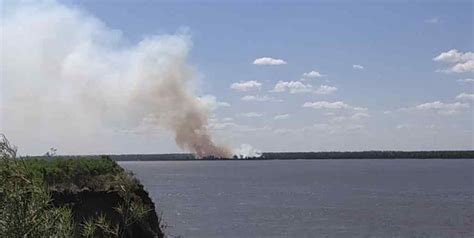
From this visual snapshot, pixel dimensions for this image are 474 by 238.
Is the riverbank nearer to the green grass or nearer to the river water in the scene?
the green grass

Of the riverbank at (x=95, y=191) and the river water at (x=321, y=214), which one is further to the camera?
the river water at (x=321, y=214)

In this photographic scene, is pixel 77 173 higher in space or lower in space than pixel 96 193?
higher

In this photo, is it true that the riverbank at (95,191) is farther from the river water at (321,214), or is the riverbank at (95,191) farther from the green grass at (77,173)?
the river water at (321,214)

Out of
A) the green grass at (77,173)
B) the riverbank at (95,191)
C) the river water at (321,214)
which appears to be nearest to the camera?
the riverbank at (95,191)

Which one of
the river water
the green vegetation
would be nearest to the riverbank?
the green vegetation

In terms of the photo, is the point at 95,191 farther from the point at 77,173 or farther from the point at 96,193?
the point at 77,173

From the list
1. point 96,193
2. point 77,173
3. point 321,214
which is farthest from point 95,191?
point 321,214

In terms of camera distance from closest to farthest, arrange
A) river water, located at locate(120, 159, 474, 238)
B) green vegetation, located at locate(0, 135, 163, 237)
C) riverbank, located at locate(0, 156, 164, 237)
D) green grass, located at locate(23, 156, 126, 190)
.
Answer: green vegetation, located at locate(0, 135, 163, 237) → riverbank, located at locate(0, 156, 164, 237) → green grass, located at locate(23, 156, 126, 190) → river water, located at locate(120, 159, 474, 238)

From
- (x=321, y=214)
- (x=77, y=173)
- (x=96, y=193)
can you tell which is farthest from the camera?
(x=321, y=214)

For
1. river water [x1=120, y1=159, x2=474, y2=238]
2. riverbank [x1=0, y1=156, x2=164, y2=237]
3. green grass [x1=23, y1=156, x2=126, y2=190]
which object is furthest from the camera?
river water [x1=120, y1=159, x2=474, y2=238]

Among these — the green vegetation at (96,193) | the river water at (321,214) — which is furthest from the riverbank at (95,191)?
the river water at (321,214)

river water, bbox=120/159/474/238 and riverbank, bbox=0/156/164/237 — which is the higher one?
riverbank, bbox=0/156/164/237

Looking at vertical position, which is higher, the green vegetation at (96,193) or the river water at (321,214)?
the green vegetation at (96,193)

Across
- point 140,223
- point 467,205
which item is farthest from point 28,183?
point 467,205
